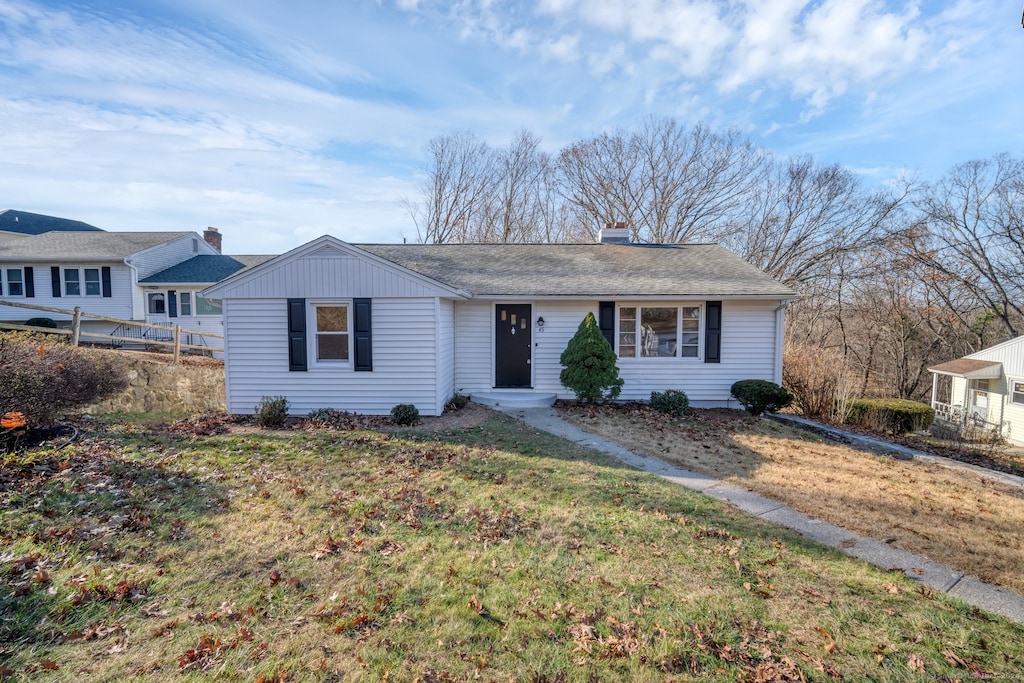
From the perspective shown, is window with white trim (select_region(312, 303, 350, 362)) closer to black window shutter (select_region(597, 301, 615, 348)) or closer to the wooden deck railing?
black window shutter (select_region(597, 301, 615, 348))

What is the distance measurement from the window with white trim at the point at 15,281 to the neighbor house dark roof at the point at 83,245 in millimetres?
756

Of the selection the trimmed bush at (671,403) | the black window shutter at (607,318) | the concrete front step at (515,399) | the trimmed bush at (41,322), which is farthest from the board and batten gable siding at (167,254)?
the trimmed bush at (671,403)

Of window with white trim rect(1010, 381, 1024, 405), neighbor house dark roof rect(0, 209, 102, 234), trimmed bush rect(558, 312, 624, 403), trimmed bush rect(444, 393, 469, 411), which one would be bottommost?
window with white trim rect(1010, 381, 1024, 405)

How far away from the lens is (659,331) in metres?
11.5

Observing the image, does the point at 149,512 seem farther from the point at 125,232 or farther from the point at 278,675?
the point at 125,232

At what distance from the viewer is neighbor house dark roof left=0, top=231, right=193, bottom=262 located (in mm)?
18656

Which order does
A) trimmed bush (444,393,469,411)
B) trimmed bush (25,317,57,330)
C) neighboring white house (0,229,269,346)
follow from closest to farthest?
1. trimmed bush (444,393,469,411)
2. trimmed bush (25,317,57,330)
3. neighboring white house (0,229,269,346)

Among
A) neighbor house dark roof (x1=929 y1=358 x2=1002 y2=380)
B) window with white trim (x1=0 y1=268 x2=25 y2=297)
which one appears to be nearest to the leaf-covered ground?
window with white trim (x1=0 y1=268 x2=25 y2=297)

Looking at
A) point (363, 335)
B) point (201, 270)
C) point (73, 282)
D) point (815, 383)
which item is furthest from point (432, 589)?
point (73, 282)

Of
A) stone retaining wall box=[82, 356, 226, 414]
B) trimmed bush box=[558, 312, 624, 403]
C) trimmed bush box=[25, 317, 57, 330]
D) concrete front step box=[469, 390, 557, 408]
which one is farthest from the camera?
trimmed bush box=[25, 317, 57, 330]

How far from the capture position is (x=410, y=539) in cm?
444

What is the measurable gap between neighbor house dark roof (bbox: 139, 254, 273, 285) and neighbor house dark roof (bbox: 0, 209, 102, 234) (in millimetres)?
14132

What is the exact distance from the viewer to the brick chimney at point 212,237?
25.4m

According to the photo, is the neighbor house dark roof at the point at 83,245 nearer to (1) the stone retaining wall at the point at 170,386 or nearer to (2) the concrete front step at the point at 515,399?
(1) the stone retaining wall at the point at 170,386
